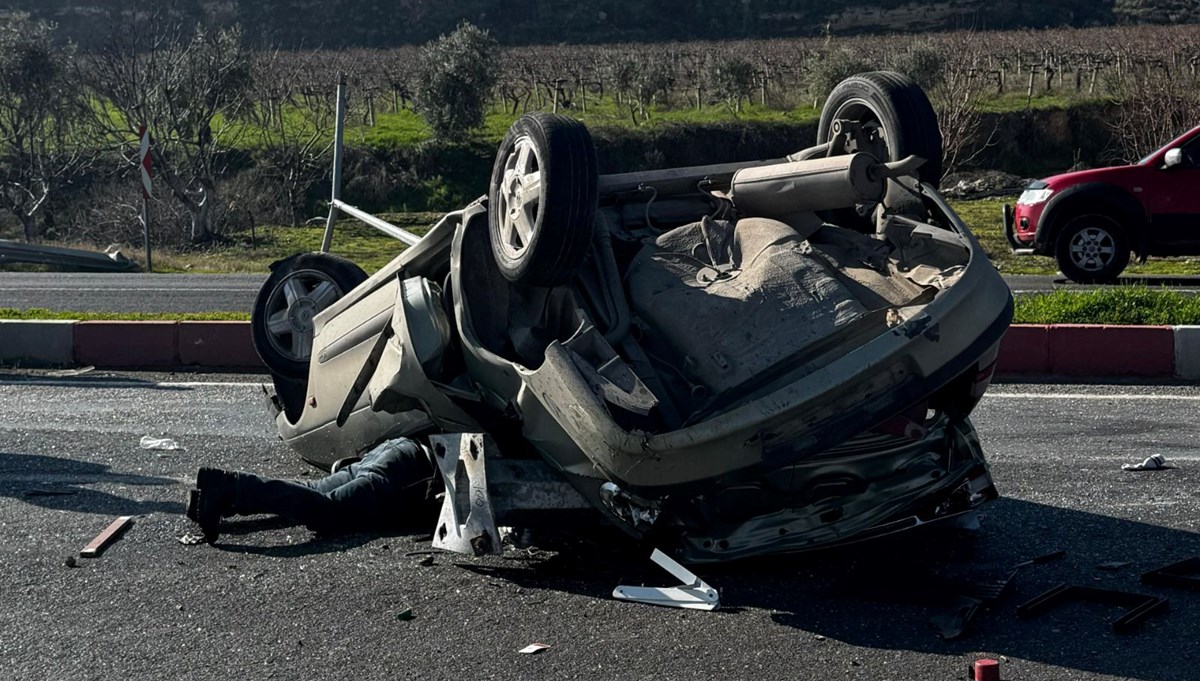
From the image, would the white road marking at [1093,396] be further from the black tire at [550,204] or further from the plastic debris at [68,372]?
the plastic debris at [68,372]

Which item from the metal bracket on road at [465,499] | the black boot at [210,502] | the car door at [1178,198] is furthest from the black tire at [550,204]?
the car door at [1178,198]

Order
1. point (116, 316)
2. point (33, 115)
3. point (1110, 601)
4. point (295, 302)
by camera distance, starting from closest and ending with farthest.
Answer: point (1110, 601) → point (295, 302) → point (116, 316) → point (33, 115)

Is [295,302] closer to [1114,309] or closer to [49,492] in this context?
[49,492]

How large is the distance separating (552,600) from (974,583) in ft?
4.60

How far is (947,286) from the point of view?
4.61m

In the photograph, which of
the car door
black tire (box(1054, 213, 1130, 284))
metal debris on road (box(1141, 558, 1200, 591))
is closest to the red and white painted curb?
metal debris on road (box(1141, 558, 1200, 591))

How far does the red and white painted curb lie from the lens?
889cm

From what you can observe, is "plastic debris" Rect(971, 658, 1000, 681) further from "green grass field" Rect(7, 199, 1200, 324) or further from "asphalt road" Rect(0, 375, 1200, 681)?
"green grass field" Rect(7, 199, 1200, 324)

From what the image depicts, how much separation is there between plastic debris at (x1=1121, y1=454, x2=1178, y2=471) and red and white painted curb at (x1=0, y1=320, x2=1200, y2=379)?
2.64 meters

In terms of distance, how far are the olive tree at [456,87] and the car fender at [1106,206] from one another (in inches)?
880

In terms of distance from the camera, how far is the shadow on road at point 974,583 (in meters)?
4.14

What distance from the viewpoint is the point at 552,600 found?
4727mm

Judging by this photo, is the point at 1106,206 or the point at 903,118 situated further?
the point at 1106,206

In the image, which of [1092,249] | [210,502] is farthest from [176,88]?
[210,502]
